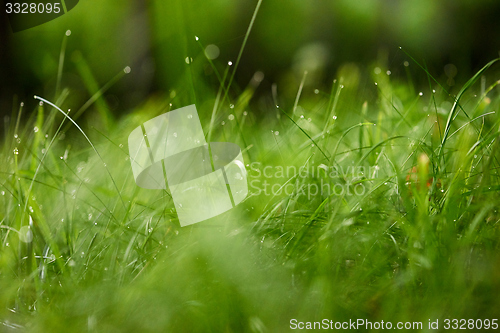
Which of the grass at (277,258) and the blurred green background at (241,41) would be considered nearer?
the grass at (277,258)

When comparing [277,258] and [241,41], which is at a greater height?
[241,41]

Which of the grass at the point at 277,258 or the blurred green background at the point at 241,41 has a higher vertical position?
the blurred green background at the point at 241,41

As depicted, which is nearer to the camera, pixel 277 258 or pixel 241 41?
pixel 277 258

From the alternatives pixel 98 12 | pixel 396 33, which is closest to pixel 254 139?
pixel 98 12

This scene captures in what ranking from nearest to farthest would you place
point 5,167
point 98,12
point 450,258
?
1. point 450,258
2. point 5,167
3. point 98,12

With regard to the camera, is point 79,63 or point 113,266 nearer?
point 113,266

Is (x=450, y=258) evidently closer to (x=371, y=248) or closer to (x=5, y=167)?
(x=371, y=248)

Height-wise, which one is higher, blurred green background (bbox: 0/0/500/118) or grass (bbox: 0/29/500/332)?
blurred green background (bbox: 0/0/500/118)

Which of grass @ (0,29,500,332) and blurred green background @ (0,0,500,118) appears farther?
blurred green background @ (0,0,500,118)
